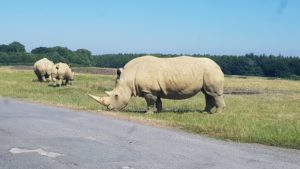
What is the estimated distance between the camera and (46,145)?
36.6ft

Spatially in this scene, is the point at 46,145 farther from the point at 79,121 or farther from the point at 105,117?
the point at 105,117

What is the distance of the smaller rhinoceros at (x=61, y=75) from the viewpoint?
43.2 metres

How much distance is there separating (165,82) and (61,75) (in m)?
23.9

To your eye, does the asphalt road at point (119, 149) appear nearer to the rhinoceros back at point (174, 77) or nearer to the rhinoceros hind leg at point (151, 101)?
the rhinoceros hind leg at point (151, 101)

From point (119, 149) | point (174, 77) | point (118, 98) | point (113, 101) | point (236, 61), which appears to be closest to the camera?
point (119, 149)

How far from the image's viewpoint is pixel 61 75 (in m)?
43.1

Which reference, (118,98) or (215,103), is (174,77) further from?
(118,98)

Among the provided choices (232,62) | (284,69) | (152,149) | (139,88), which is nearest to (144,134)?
(152,149)

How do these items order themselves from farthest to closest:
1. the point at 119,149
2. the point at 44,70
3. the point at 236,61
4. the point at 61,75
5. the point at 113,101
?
the point at 236,61 → the point at 44,70 → the point at 61,75 → the point at 113,101 → the point at 119,149

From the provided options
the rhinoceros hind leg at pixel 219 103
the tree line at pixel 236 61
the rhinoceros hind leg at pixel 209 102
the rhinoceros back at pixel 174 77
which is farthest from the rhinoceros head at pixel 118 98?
the tree line at pixel 236 61

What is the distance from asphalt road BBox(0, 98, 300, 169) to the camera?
30.7 feet

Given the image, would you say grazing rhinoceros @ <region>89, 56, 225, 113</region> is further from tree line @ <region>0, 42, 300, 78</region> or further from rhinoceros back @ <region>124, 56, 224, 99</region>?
tree line @ <region>0, 42, 300, 78</region>

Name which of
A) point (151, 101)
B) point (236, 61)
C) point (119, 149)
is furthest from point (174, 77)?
point (236, 61)

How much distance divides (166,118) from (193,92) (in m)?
3.24
